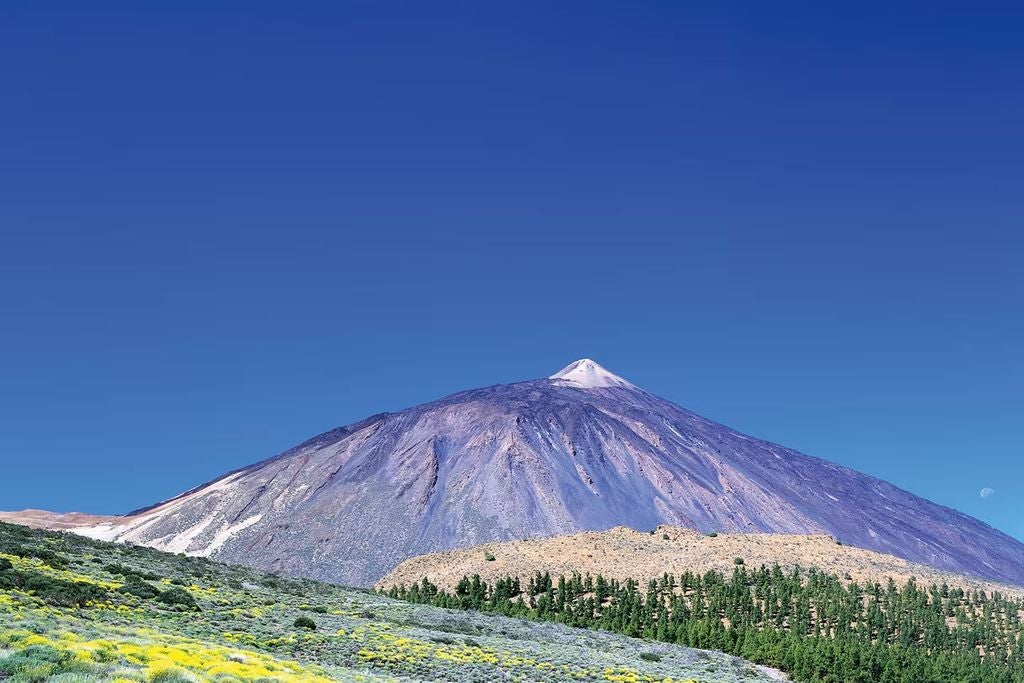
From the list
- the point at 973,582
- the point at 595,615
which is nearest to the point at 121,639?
the point at 595,615

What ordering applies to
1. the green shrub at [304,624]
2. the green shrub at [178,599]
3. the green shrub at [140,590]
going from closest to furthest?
the green shrub at [140,590] → the green shrub at [178,599] → the green shrub at [304,624]

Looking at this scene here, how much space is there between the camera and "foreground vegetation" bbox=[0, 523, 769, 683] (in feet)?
69.7

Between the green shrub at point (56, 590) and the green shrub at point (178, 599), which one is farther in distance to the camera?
the green shrub at point (178, 599)

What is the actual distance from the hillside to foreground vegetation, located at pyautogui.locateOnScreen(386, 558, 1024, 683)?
4.93 metres

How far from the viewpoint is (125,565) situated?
5388cm

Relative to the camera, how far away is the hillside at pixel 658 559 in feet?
330

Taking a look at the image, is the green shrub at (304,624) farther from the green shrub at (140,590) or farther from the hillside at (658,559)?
the hillside at (658,559)

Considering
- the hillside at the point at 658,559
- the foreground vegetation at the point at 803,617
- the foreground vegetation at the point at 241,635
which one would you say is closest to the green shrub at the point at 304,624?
the foreground vegetation at the point at 241,635

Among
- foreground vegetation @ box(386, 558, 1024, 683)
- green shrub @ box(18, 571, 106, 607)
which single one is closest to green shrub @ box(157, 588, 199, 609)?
green shrub @ box(18, 571, 106, 607)

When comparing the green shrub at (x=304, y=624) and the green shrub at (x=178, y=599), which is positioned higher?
the green shrub at (x=178, y=599)

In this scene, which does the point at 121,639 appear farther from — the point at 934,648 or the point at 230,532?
the point at 230,532

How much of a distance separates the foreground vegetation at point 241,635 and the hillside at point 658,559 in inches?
1498

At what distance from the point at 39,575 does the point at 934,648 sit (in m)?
66.7

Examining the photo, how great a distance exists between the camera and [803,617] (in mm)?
76312
